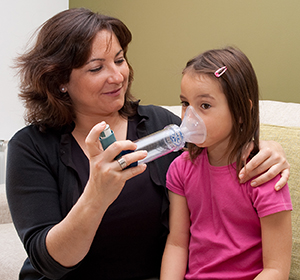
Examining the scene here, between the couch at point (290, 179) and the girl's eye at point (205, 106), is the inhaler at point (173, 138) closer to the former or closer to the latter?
the girl's eye at point (205, 106)

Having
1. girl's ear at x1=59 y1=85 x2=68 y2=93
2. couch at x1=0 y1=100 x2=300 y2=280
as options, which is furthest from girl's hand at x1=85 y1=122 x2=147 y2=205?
couch at x1=0 y1=100 x2=300 y2=280

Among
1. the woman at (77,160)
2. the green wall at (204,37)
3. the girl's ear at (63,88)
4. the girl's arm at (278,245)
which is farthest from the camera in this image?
the green wall at (204,37)

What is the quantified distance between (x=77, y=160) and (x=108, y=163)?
0.52m

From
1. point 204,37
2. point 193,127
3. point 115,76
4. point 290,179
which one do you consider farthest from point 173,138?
point 204,37

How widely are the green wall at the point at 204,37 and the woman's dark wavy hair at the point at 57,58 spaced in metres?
0.34

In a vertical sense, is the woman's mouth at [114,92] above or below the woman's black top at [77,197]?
above

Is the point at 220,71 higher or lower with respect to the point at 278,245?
higher

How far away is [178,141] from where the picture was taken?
3.46ft

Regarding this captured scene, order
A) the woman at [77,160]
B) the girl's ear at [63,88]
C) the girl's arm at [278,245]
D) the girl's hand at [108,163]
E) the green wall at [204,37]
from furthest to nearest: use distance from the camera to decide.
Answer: the green wall at [204,37] → the girl's ear at [63,88] → the woman at [77,160] → the girl's arm at [278,245] → the girl's hand at [108,163]

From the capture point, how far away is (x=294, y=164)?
1.32m

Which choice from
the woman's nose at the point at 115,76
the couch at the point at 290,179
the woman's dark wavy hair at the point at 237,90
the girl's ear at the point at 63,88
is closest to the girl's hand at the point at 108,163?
the woman's dark wavy hair at the point at 237,90

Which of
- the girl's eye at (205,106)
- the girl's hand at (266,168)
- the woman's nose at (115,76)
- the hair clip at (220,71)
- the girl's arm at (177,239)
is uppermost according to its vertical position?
the hair clip at (220,71)

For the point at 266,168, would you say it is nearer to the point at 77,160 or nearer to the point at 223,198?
the point at 223,198

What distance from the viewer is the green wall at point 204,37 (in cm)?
211
